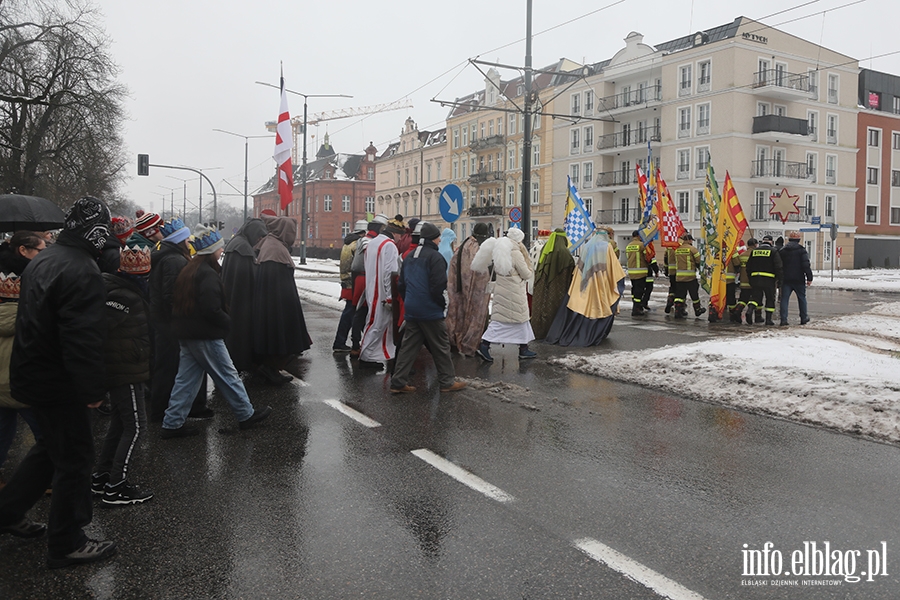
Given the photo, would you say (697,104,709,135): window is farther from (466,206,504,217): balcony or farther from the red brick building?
the red brick building

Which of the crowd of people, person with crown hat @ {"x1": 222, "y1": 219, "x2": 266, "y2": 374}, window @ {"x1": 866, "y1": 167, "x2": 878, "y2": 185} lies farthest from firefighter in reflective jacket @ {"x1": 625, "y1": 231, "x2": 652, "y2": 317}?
window @ {"x1": 866, "y1": 167, "x2": 878, "y2": 185}

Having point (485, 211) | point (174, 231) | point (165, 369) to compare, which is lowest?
point (165, 369)

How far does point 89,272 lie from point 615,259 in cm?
930

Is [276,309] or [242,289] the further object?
[276,309]

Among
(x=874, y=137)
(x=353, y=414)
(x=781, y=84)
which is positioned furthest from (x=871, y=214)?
(x=353, y=414)

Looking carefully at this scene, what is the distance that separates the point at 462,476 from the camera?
4992 mm

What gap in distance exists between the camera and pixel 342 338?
10742 mm

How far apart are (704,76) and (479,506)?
46298 mm

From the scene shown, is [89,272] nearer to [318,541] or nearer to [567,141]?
[318,541]

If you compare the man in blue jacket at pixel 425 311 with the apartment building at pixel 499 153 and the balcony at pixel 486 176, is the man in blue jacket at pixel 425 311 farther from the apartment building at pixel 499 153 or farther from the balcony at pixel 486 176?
the balcony at pixel 486 176

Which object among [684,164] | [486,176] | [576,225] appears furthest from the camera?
[486,176]

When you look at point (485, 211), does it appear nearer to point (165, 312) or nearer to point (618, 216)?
point (618, 216)

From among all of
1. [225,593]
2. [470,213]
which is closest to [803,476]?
[225,593]

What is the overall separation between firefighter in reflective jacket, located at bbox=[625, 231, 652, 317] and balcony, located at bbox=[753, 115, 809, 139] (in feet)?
107
